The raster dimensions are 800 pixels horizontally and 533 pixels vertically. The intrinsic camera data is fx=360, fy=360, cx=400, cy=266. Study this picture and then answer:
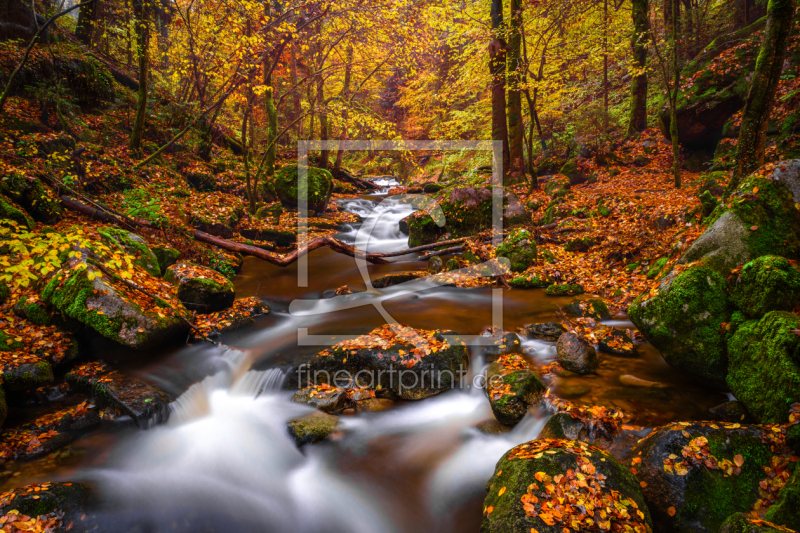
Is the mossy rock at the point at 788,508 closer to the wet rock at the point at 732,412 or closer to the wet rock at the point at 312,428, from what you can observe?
the wet rock at the point at 732,412

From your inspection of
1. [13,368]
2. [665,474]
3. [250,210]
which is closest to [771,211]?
[665,474]

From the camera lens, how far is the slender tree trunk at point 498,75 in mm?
12811

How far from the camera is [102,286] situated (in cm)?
550

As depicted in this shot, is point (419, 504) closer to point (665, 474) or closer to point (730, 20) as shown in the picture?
point (665, 474)

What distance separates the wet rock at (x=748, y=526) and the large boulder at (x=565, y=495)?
0.58 metres

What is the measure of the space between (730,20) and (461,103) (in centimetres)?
1443

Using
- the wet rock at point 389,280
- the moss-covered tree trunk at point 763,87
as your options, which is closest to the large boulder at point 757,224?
the moss-covered tree trunk at point 763,87

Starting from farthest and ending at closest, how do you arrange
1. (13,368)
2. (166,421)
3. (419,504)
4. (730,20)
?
(730,20) → (166,421) → (13,368) → (419,504)

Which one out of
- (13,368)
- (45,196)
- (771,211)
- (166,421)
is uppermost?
(45,196)

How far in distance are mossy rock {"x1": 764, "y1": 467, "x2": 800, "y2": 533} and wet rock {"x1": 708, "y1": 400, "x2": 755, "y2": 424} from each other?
1281 mm

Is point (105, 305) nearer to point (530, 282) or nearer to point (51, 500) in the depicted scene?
point (51, 500)

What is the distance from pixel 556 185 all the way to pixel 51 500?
14056 mm

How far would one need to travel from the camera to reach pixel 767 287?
12.5ft

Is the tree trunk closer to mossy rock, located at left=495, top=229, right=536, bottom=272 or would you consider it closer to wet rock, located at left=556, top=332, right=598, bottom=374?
mossy rock, located at left=495, top=229, right=536, bottom=272
